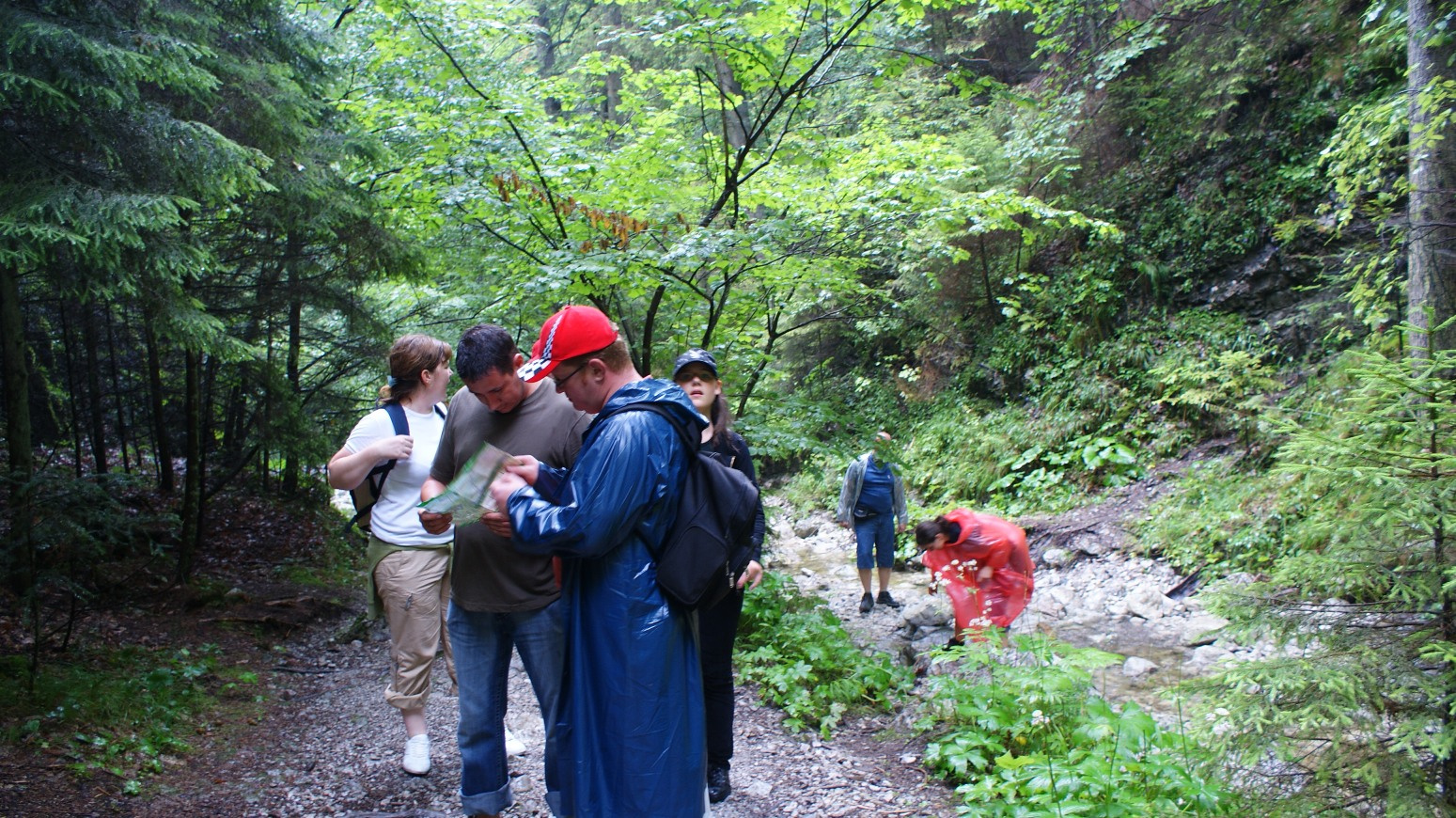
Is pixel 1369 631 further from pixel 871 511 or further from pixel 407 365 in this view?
pixel 871 511

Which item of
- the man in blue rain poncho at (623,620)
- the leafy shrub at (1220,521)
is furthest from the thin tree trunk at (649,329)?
the leafy shrub at (1220,521)

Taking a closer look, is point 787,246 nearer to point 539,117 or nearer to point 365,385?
point 539,117

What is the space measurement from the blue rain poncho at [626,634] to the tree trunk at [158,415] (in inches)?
181

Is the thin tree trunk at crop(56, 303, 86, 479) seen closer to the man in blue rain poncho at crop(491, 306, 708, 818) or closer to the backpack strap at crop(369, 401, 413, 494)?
the backpack strap at crop(369, 401, 413, 494)

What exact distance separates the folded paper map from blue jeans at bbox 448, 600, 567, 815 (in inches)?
30.9

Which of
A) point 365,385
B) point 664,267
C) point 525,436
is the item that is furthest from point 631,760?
point 365,385

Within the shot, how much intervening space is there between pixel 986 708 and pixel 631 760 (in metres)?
2.66

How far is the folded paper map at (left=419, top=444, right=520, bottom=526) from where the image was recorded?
7.44 feet

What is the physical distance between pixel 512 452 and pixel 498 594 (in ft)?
1.66

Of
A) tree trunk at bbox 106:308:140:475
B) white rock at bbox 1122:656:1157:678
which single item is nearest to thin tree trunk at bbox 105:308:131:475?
tree trunk at bbox 106:308:140:475

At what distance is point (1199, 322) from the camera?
37.0ft

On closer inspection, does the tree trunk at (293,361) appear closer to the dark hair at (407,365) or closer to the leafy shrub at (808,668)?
the dark hair at (407,365)

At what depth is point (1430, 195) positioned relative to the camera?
6285 mm

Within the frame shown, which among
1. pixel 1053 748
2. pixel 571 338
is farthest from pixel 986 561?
pixel 571 338
